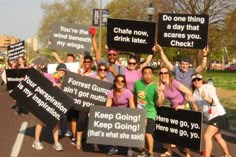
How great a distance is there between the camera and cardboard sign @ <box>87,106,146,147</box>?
8297 mm

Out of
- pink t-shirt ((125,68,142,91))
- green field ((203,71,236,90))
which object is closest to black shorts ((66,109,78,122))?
pink t-shirt ((125,68,142,91))

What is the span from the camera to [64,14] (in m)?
78.8

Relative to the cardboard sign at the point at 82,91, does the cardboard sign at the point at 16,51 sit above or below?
above

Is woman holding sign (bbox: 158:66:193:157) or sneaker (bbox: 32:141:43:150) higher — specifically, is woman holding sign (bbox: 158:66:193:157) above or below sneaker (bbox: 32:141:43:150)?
above

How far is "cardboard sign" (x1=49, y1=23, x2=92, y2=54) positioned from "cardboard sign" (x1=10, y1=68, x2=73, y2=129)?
308 cm

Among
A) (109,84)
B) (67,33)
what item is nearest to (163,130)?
(109,84)

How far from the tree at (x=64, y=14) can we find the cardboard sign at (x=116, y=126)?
2632 inches

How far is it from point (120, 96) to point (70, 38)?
13.9 feet

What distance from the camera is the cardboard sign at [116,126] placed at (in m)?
8.30

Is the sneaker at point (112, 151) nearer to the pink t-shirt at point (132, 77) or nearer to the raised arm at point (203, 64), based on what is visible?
the pink t-shirt at point (132, 77)

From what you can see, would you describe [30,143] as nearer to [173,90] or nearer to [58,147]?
[58,147]

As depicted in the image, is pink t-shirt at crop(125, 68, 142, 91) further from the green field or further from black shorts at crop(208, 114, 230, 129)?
the green field

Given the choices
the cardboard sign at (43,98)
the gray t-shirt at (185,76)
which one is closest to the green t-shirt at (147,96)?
the gray t-shirt at (185,76)

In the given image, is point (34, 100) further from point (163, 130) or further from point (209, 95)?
point (209, 95)
